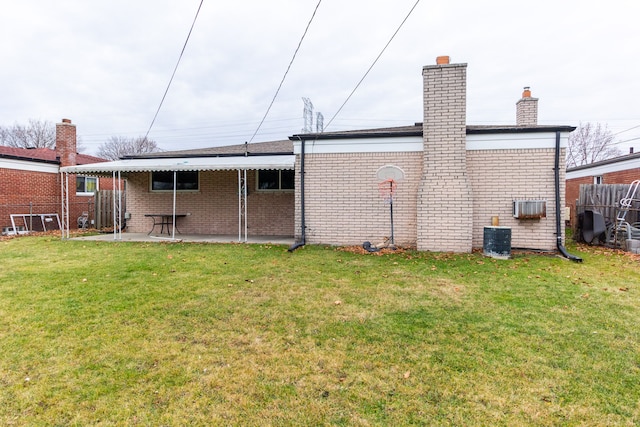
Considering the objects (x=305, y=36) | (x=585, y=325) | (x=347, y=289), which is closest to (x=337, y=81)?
(x=305, y=36)

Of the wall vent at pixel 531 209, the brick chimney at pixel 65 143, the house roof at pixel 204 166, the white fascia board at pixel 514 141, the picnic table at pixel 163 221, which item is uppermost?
the brick chimney at pixel 65 143

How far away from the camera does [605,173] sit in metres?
15.2

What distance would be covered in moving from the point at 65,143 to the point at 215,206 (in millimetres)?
8522

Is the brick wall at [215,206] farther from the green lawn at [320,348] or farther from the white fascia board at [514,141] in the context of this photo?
the white fascia board at [514,141]

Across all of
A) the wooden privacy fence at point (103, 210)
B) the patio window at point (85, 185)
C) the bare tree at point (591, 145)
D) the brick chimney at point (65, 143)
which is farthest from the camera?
the bare tree at point (591, 145)

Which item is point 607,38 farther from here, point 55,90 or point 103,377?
point 55,90

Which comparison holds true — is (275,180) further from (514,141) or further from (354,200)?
(514,141)

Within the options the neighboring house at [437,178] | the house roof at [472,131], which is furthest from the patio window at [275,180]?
the house roof at [472,131]

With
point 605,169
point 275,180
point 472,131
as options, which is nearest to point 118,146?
point 275,180

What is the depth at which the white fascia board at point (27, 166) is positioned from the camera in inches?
490

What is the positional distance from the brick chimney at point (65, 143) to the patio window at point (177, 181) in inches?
211

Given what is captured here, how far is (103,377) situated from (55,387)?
29cm

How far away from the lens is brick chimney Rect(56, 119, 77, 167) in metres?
14.4

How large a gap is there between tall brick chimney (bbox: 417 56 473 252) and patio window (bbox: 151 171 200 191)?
26.8 ft
